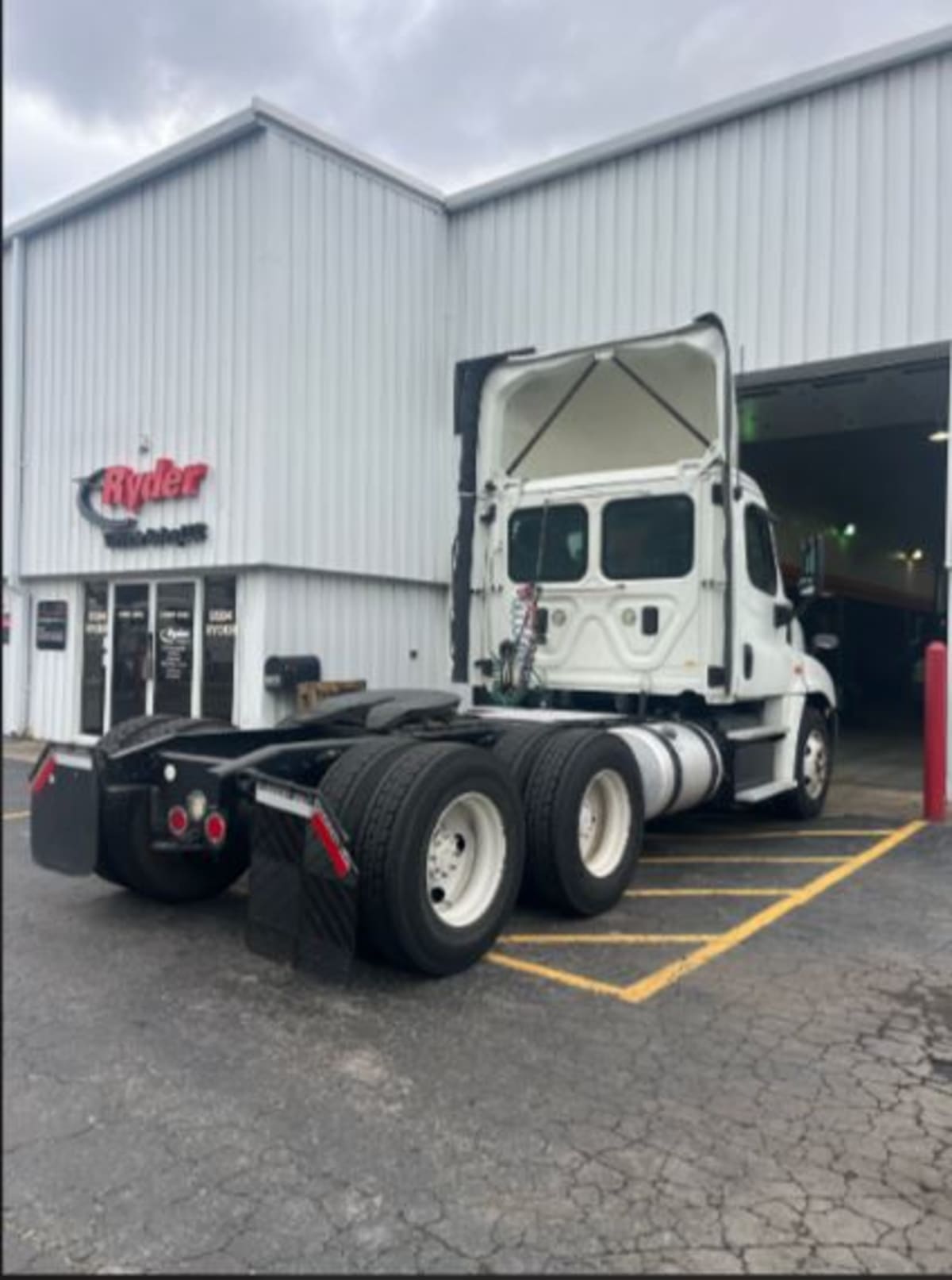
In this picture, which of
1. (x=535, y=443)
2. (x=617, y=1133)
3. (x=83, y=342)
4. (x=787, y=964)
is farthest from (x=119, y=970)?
(x=83, y=342)

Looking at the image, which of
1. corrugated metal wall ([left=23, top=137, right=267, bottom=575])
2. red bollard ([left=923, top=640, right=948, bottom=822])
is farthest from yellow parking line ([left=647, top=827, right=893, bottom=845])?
corrugated metal wall ([left=23, top=137, right=267, bottom=575])

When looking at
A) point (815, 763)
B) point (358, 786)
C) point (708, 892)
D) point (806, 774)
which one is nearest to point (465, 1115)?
point (358, 786)

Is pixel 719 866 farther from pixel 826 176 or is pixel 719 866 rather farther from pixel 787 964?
pixel 826 176

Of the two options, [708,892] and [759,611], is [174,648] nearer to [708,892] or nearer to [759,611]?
[759,611]

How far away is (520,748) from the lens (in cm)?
562

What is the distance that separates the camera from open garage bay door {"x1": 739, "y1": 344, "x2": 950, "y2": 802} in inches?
475

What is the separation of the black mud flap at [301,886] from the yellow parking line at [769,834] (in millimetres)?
4254

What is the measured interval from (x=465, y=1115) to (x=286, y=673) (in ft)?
28.1

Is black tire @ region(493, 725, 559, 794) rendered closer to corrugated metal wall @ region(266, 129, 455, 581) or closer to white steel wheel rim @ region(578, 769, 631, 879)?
white steel wheel rim @ region(578, 769, 631, 879)

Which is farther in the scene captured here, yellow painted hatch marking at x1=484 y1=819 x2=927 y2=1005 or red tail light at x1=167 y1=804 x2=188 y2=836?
red tail light at x1=167 y1=804 x2=188 y2=836

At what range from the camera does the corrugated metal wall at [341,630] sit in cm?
1158

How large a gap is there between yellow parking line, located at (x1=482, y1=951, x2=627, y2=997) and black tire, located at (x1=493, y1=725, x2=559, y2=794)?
0.91m

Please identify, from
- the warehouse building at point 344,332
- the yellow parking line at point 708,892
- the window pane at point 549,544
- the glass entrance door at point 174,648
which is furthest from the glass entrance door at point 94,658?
the yellow parking line at point 708,892

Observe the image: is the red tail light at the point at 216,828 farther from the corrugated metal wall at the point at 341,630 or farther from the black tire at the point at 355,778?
→ the corrugated metal wall at the point at 341,630
